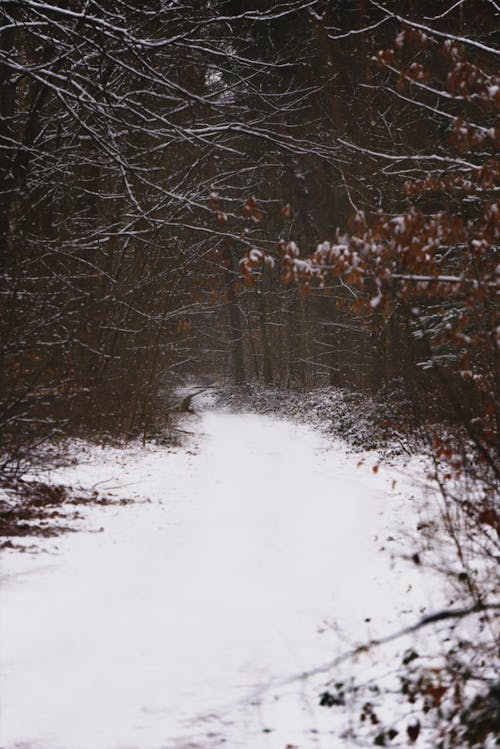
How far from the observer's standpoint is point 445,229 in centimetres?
455

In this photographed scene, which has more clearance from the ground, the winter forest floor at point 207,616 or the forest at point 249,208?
the forest at point 249,208

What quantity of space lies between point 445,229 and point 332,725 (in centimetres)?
346

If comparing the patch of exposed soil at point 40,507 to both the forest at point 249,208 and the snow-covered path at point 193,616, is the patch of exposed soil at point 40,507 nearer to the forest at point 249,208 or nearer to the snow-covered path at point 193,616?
the snow-covered path at point 193,616

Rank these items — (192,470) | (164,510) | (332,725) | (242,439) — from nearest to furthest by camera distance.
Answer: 1. (332,725)
2. (164,510)
3. (192,470)
4. (242,439)

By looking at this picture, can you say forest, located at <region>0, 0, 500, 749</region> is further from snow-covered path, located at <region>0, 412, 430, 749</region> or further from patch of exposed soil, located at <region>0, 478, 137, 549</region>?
snow-covered path, located at <region>0, 412, 430, 749</region>

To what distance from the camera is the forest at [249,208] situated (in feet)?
14.4

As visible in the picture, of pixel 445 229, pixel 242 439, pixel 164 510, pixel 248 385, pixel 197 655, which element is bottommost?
pixel 197 655

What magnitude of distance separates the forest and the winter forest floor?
601 millimetres

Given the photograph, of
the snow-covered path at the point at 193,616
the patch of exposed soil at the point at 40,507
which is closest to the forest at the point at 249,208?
the patch of exposed soil at the point at 40,507

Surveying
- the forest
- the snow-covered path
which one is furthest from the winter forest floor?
the forest

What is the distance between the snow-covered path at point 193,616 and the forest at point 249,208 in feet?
2.81

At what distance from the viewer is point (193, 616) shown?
16.5ft

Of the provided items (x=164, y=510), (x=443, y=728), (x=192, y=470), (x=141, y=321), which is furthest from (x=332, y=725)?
(x=141, y=321)

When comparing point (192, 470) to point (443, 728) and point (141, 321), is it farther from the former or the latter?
point (443, 728)
